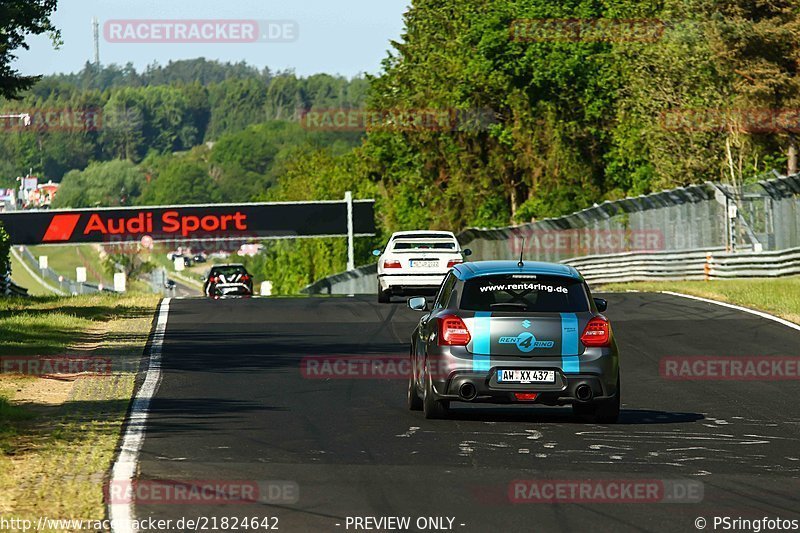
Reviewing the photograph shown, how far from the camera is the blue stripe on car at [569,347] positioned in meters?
13.2

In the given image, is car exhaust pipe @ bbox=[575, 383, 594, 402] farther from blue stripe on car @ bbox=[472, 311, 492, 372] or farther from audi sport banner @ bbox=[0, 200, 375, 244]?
audi sport banner @ bbox=[0, 200, 375, 244]

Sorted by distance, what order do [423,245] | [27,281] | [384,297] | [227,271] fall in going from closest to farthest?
[384,297] < [423,245] < [227,271] < [27,281]

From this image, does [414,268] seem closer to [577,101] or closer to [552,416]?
[552,416]

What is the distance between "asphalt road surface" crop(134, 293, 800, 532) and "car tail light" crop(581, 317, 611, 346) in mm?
760

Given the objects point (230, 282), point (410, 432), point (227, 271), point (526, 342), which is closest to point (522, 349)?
point (526, 342)

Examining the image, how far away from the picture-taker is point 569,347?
43.4 ft

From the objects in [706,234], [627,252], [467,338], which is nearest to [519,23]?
[627,252]

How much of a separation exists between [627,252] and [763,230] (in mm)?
7329

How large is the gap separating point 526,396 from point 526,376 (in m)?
0.17

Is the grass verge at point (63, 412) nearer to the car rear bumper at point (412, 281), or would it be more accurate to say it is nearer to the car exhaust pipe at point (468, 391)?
the car exhaust pipe at point (468, 391)

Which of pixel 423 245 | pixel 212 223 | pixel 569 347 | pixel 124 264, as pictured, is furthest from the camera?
pixel 124 264

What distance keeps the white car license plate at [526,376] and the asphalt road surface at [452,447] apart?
1.40 ft

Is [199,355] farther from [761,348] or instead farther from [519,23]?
[519,23]

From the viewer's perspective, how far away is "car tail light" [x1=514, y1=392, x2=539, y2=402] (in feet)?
43.1
